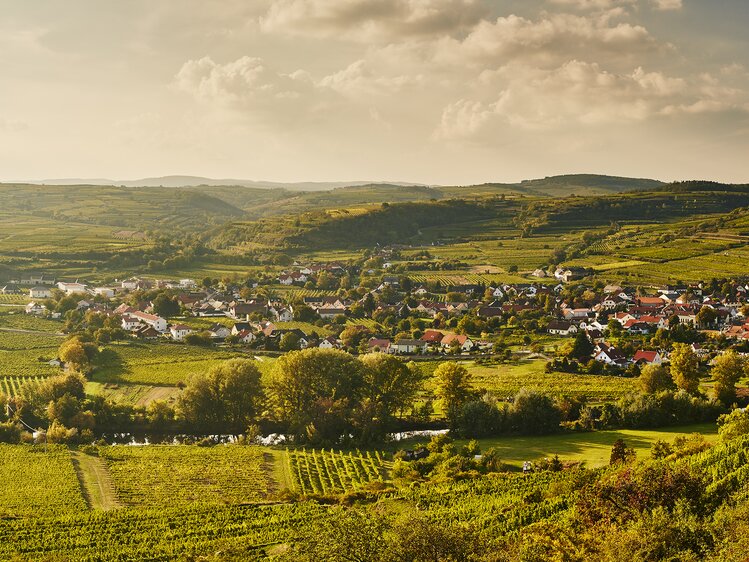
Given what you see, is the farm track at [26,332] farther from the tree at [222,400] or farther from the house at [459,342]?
the house at [459,342]

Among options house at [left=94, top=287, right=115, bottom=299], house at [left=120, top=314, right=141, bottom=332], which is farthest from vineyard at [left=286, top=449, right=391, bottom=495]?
house at [left=94, top=287, right=115, bottom=299]

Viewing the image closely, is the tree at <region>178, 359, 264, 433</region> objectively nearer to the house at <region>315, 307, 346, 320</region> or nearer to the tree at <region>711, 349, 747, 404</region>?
the tree at <region>711, 349, 747, 404</region>

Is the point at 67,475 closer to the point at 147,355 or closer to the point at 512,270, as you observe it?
the point at 147,355

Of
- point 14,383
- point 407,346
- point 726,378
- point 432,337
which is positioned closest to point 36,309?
point 14,383

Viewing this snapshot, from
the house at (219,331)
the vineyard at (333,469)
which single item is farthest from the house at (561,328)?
the vineyard at (333,469)

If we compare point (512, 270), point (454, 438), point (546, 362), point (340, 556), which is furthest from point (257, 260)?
point (340, 556)

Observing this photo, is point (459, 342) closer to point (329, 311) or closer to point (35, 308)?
point (329, 311)
